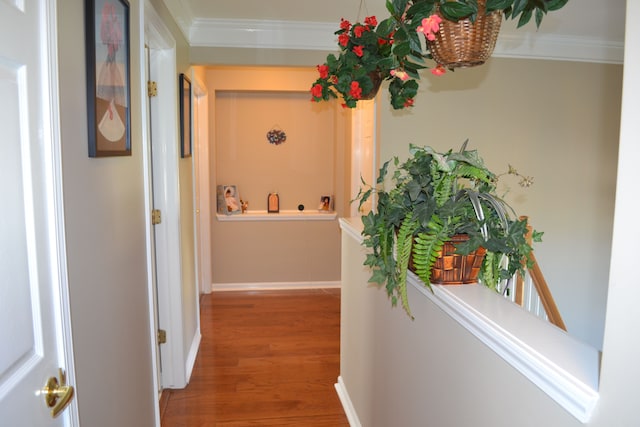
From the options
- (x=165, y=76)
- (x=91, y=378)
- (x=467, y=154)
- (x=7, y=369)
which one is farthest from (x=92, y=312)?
(x=165, y=76)

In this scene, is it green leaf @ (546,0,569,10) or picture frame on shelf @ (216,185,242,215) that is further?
picture frame on shelf @ (216,185,242,215)

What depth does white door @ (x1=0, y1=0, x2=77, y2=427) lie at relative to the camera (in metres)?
0.93

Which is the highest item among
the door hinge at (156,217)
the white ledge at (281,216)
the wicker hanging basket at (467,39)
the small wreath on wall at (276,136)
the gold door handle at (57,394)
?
the wicker hanging basket at (467,39)

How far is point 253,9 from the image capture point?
10.4ft

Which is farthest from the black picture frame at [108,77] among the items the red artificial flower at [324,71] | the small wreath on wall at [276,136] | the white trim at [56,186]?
the small wreath on wall at [276,136]

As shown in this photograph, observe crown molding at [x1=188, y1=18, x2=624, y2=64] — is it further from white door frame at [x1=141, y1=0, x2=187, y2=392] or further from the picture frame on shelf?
the picture frame on shelf

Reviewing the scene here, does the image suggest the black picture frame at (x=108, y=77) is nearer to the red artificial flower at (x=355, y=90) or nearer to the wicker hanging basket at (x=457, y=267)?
the red artificial flower at (x=355, y=90)

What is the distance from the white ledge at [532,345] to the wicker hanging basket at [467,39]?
700 mm

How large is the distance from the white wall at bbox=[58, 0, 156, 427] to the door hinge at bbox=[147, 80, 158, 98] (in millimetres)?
702

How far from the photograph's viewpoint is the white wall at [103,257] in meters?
1.37

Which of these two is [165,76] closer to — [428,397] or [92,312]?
[92,312]

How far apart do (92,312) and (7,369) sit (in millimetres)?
601

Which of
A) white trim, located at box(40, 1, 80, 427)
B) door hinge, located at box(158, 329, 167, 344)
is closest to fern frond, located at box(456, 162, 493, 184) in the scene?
white trim, located at box(40, 1, 80, 427)

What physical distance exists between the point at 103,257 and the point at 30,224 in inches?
24.3
